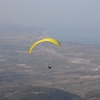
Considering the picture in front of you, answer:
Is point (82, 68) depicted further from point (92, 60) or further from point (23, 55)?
point (23, 55)

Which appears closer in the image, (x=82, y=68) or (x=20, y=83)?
(x=20, y=83)

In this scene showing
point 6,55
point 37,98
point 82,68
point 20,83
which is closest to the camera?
point 37,98

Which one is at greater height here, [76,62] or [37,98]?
[37,98]

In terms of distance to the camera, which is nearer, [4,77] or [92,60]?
[4,77]

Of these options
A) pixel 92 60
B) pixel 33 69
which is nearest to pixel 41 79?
pixel 33 69

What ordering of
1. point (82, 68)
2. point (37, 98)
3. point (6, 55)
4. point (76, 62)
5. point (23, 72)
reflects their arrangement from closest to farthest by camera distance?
point (37, 98) → point (23, 72) → point (82, 68) → point (76, 62) → point (6, 55)

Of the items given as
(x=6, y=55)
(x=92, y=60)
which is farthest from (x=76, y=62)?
(x=6, y=55)

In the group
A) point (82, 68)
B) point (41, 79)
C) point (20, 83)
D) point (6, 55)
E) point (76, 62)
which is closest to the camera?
point (20, 83)

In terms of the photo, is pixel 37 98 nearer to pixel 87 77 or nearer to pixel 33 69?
pixel 87 77

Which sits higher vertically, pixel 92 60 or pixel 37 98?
pixel 37 98
